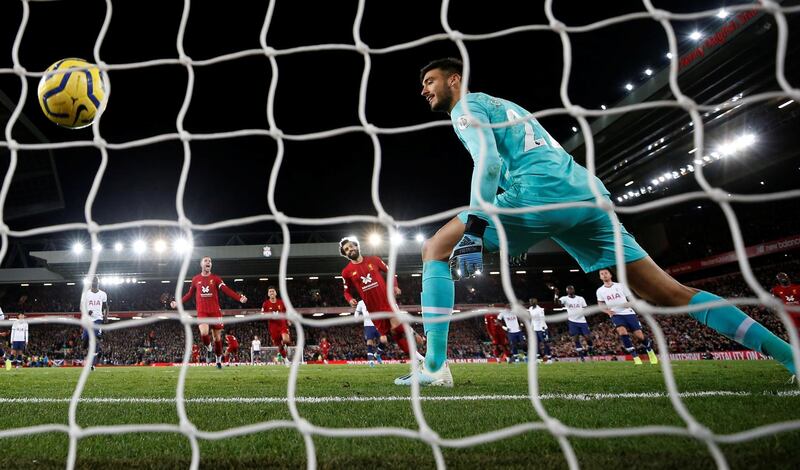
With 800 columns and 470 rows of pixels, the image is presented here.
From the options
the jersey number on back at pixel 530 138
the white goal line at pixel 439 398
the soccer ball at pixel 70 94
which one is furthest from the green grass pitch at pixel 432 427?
the soccer ball at pixel 70 94

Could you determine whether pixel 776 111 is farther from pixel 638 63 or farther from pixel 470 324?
pixel 470 324

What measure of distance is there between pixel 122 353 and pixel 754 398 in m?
32.4

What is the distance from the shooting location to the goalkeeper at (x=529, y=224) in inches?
109

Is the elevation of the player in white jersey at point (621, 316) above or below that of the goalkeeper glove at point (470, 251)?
below

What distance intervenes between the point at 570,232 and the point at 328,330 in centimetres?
3004

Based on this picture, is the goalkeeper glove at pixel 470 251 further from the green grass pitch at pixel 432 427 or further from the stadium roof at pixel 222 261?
the stadium roof at pixel 222 261

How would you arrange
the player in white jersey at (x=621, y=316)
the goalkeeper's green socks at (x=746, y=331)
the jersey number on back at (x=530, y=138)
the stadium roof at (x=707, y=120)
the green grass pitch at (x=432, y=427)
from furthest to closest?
the stadium roof at (x=707, y=120) < the player in white jersey at (x=621, y=316) < the jersey number on back at (x=530, y=138) < the goalkeeper's green socks at (x=746, y=331) < the green grass pitch at (x=432, y=427)

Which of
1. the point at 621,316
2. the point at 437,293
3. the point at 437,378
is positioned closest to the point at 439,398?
the point at 437,378

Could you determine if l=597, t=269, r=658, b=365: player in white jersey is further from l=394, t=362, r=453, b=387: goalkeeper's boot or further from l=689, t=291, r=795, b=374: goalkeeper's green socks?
l=689, t=291, r=795, b=374: goalkeeper's green socks

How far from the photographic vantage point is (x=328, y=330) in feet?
104

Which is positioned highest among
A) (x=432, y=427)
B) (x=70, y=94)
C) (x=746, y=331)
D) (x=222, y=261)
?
(x=222, y=261)

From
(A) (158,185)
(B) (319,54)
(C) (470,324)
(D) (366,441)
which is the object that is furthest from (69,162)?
(D) (366,441)

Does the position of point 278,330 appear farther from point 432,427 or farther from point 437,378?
point 432,427

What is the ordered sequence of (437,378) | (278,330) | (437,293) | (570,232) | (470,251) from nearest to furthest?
(570,232)
(470,251)
(437,293)
(437,378)
(278,330)
